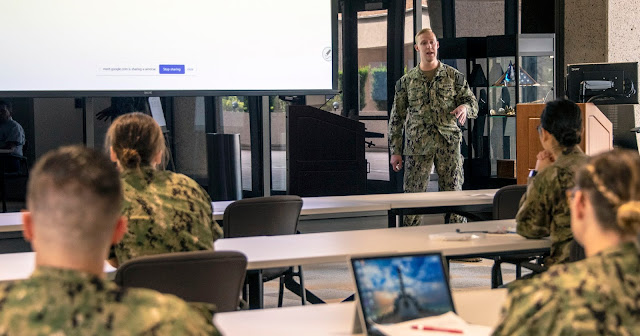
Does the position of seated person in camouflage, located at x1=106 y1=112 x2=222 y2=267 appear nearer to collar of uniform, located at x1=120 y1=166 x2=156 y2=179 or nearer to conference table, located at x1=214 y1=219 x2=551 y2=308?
collar of uniform, located at x1=120 y1=166 x2=156 y2=179

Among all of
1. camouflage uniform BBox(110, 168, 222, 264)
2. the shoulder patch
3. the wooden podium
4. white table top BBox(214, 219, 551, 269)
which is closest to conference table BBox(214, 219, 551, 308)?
white table top BBox(214, 219, 551, 269)

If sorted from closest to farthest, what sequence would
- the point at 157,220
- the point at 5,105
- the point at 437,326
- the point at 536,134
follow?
the point at 437,326
the point at 157,220
the point at 536,134
the point at 5,105

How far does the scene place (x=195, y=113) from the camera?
22.0 ft

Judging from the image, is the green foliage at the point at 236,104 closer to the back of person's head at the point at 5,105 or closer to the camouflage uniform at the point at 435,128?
the camouflage uniform at the point at 435,128

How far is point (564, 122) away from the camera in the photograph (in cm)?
324

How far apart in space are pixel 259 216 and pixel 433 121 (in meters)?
2.69

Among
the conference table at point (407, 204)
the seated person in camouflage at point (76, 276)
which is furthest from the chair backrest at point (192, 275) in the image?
the conference table at point (407, 204)

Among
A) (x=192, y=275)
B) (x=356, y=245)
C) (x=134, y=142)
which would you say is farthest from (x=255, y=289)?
(x=192, y=275)

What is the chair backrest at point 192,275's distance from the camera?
2.27 m

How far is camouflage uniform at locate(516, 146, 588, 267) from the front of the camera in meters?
3.11

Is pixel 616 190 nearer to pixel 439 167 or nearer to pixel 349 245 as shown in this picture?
pixel 349 245

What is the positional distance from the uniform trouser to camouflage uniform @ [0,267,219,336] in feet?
16.0

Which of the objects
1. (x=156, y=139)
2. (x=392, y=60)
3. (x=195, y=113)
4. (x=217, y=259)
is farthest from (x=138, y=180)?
(x=392, y=60)

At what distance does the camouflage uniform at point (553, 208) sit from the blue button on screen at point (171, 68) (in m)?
3.24
